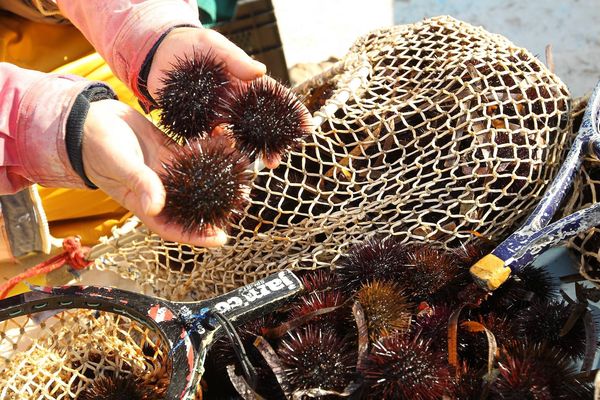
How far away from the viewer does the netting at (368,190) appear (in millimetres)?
1268

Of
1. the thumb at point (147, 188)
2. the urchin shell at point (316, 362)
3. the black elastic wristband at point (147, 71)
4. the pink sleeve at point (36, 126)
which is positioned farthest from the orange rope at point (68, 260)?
the urchin shell at point (316, 362)

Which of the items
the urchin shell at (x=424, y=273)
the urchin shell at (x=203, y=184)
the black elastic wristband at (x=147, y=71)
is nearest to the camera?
the urchin shell at (x=203, y=184)

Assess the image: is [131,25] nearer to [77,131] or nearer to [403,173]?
[77,131]

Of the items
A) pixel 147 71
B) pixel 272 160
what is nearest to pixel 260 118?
pixel 272 160

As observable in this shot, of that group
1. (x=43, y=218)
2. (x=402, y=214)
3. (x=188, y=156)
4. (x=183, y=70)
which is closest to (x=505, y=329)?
(x=402, y=214)

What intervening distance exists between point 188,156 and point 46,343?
56 cm

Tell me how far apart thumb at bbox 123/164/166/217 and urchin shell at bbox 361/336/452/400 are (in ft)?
1.40

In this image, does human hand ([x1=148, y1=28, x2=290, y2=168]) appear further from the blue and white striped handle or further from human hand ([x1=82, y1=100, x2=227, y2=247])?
the blue and white striped handle

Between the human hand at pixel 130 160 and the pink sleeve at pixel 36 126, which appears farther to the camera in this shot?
the pink sleeve at pixel 36 126

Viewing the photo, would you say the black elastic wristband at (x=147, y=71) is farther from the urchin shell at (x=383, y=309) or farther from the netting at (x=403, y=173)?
the urchin shell at (x=383, y=309)

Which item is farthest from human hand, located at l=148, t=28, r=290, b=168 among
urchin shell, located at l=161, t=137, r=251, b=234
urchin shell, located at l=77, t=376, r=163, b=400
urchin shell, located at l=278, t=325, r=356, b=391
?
urchin shell, located at l=77, t=376, r=163, b=400

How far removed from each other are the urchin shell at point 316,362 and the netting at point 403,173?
25cm

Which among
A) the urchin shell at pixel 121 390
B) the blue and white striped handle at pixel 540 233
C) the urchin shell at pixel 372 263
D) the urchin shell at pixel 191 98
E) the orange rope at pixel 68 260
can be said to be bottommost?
the orange rope at pixel 68 260

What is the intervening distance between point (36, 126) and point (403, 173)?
76cm
